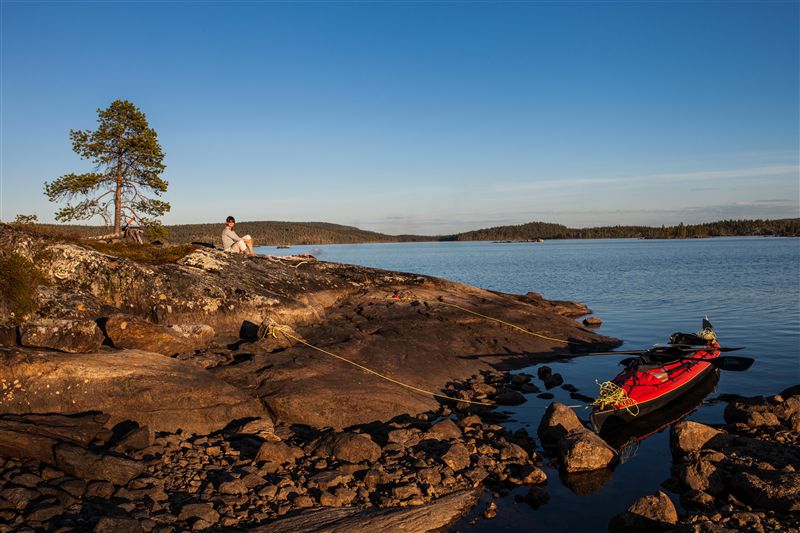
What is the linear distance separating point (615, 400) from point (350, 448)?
725cm

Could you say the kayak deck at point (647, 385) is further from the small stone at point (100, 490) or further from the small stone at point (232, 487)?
the small stone at point (100, 490)

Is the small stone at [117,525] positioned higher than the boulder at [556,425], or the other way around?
the small stone at [117,525]

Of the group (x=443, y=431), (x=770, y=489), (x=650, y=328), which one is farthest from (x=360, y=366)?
(x=650, y=328)

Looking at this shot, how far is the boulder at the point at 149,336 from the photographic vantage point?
41.1 feet

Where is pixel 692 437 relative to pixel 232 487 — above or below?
below

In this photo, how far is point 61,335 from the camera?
37.3ft

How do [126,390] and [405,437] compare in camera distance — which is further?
[405,437]

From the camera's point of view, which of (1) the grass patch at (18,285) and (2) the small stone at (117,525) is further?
(1) the grass patch at (18,285)

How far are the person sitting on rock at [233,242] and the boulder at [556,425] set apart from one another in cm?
1515

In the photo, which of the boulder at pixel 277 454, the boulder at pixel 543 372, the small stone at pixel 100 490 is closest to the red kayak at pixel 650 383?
the boulder at pixel 543 372

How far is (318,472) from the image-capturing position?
896cm

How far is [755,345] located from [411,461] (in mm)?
18647

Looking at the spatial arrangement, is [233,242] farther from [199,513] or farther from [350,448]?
[199,513]

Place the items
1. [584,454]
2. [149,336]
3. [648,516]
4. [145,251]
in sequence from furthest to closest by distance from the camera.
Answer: [145,251] < [149,336] < [584,454] < [648,516]
